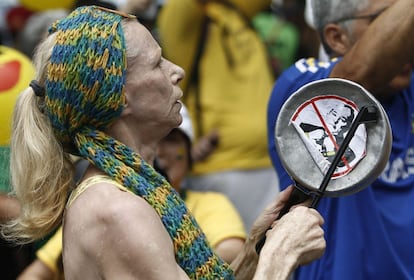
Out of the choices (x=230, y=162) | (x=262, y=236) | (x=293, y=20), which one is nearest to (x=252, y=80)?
(x=230, y=162)

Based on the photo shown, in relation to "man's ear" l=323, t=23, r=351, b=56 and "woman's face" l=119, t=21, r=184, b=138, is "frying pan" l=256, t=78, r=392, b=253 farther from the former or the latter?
"man's ear" l=323, t=23, r=351, b=56

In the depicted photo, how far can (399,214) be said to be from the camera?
3355 mm

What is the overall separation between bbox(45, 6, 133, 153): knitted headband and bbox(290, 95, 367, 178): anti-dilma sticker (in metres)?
0.48

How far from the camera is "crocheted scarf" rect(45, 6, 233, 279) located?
248 cm

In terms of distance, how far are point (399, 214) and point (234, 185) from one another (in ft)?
6.10

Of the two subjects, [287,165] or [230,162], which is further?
[230,162]

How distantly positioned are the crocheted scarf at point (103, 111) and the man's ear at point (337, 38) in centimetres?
119

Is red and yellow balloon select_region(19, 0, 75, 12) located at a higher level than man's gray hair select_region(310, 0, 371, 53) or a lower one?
lower

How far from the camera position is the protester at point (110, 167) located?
2.37 m

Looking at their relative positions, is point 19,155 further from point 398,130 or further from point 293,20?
point 293,20

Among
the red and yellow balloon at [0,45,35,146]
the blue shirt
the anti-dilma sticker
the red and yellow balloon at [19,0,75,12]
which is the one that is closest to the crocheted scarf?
the anti-dilma sticker

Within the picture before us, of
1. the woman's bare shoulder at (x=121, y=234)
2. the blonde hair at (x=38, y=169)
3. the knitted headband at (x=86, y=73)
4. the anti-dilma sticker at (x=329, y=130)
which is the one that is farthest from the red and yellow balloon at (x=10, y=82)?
the anti-dilma sticker at (x=329, y=130)

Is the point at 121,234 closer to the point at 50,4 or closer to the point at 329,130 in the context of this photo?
the point at 329,130

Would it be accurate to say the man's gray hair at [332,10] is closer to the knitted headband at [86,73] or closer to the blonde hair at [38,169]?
the knitted headband at [86,73]
